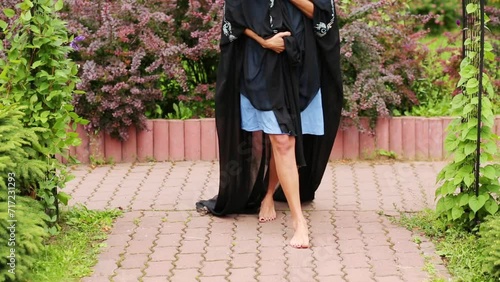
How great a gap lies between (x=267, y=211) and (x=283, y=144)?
2.07 feet

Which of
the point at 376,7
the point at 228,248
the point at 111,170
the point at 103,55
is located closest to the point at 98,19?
the point at 103,55

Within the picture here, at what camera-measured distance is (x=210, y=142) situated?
318 inches

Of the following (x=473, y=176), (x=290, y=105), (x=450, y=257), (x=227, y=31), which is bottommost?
(x=450, y=257)

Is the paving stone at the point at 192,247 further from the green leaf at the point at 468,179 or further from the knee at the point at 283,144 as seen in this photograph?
the green leaf at the point at 468,179

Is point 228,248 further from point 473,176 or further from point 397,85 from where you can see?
point 397,85

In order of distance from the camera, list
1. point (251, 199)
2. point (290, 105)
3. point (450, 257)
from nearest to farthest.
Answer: point (450, 257) → point (290, 105) → point (251, 199)

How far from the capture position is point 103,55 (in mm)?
8062

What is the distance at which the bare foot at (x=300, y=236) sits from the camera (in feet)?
19.5

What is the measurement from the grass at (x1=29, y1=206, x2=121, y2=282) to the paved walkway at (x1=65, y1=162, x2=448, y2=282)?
0.08 m

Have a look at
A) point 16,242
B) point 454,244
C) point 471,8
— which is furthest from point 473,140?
point 16,242

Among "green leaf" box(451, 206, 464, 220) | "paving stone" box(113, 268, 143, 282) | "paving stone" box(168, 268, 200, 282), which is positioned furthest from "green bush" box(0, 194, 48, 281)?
"green leaf" box(451, 206, 464, 220)

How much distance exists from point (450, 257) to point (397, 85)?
286cm

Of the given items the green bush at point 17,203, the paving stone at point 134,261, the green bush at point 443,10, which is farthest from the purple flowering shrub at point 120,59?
the green bush at point 443,10

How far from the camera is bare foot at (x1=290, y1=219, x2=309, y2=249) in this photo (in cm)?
593
